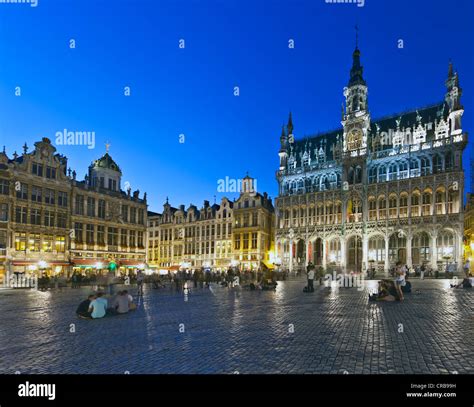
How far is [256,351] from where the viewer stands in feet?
32.2

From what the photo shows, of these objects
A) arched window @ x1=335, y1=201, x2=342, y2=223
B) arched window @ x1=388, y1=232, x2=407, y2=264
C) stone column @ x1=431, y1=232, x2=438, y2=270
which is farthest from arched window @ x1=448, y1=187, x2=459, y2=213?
arched window @ x1=335, y1=201, x2=342, y2=223

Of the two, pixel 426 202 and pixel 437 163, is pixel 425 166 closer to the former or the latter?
pixel 437 163

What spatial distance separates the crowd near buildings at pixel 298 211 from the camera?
2005 inches

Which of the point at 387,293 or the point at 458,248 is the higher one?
the point at 458,248

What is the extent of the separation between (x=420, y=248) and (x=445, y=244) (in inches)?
140

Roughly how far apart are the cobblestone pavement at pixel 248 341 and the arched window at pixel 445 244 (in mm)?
44110

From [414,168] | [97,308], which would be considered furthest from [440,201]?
[97,308]

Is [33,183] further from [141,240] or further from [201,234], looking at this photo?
[201,234]

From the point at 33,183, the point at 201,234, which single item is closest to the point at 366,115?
the point at 201,234

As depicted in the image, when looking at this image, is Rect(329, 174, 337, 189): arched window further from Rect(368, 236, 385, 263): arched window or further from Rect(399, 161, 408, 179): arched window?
Rect(368, 236, 385, 263): arched window

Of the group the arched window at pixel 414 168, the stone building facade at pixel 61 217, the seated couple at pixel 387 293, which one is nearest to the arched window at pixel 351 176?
the arched window at pixel 414 168

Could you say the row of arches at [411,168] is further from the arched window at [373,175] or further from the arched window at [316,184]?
the arched window at [316,184]

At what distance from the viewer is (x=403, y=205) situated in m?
62.9
